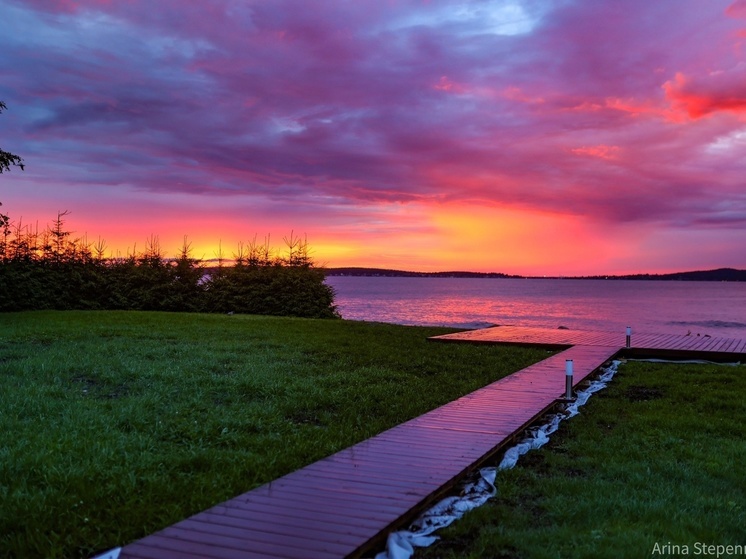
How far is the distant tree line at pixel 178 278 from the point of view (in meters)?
21.8

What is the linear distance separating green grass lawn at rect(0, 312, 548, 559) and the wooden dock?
0.41 metres

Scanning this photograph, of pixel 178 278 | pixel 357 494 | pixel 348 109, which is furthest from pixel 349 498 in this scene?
pixel 178 278

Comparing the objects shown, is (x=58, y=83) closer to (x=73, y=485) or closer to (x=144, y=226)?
(x=144, y=226)

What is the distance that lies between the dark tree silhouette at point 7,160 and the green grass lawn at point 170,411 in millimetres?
5601

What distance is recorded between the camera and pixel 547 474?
5328 mm

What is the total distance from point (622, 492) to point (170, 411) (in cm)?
488

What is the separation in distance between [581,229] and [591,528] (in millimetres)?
29348

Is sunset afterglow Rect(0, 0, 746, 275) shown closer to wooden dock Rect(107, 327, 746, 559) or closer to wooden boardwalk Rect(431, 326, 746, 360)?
wooden boardwalk Rect(431, 326, 746, 360)

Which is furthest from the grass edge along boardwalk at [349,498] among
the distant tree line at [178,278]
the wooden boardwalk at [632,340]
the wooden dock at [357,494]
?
the distant tree line at [178,278]

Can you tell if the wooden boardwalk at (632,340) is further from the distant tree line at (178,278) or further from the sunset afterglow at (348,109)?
the distant tree line at (178,278)

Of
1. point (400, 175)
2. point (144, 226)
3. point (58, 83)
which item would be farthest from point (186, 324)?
point (400, 175)

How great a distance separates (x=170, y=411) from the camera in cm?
686

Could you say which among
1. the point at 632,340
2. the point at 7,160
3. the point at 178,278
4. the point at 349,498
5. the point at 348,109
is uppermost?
the point at 348,109

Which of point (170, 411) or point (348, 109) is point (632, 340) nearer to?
point (348, 109)
